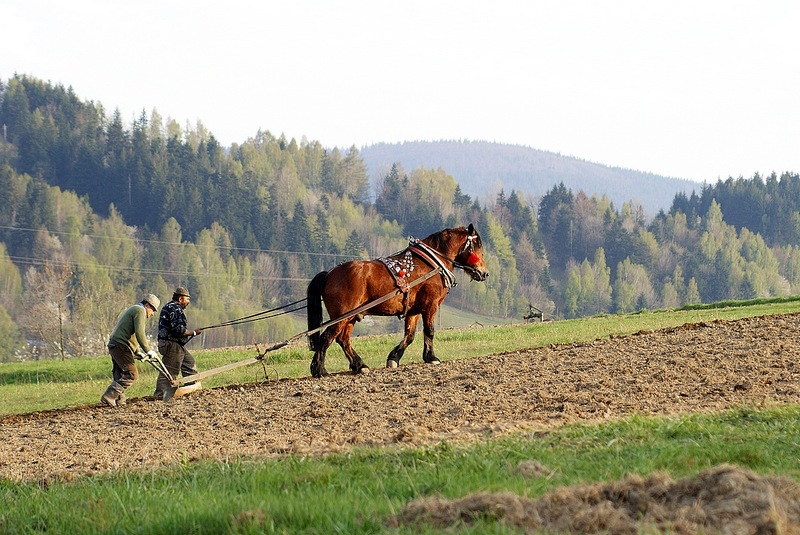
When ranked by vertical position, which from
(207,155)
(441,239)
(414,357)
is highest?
(207,155)

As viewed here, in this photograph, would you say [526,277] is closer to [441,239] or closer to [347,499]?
[441,239]

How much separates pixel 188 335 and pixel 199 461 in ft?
22.2

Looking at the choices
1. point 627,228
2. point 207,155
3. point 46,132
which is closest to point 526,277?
point 627,228

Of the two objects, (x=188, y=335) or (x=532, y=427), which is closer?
(x=532, y=427)

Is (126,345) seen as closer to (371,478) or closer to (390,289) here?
(390,289)

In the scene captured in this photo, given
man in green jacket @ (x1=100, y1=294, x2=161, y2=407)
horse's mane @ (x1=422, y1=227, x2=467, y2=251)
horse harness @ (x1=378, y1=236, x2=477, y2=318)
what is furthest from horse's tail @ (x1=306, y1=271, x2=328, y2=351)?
man in green jacket @ (x1=100, y1=294, x2=161, y2=407)

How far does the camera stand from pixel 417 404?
41.2 feet

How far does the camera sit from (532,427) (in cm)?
970

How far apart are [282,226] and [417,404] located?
138626 millimetres


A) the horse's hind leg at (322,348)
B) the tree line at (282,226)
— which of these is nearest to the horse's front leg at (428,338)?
the horse's hind leg at (322,348)

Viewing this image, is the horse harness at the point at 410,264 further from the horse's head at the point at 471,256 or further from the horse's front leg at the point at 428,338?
the horse's front leg at the point at 428,338

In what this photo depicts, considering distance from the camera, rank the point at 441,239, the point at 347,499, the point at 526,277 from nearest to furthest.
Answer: the point at 347,499 < the point at 441,239 < the point at 526,277

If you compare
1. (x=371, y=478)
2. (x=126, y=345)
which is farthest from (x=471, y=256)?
(x=371, y=478)

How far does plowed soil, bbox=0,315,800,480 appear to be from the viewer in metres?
10.5
